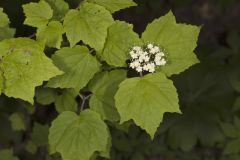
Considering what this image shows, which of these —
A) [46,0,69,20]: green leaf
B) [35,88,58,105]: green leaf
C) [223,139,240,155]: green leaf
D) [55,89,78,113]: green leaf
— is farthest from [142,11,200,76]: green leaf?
[223,139,240,155]: green leaf

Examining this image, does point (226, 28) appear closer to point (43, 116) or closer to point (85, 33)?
point (43, 116)

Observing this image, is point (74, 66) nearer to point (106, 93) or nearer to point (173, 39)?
point (106, 93)

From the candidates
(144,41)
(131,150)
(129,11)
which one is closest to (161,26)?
(144,41)

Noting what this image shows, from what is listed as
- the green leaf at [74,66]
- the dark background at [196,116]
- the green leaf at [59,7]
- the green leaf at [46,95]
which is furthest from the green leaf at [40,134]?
the green leaf at [59,7]

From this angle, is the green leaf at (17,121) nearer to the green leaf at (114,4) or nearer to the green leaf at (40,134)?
the green leaf at (40,134)

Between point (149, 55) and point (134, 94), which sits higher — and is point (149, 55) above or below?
above

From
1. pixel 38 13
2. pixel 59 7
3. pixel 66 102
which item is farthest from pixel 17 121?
pixel 38 13
